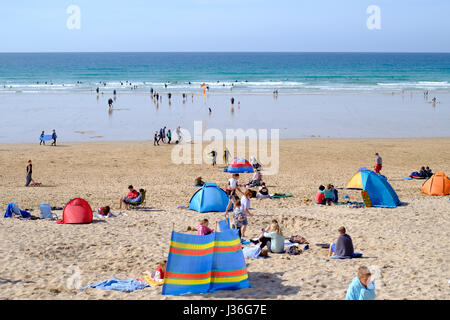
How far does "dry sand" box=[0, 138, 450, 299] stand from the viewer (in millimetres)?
8477

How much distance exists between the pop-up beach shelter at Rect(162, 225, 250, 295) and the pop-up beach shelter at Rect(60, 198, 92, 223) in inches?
220

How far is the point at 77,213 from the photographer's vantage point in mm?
12867

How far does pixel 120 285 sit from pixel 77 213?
496 centimetres

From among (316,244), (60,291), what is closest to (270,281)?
(316,244)

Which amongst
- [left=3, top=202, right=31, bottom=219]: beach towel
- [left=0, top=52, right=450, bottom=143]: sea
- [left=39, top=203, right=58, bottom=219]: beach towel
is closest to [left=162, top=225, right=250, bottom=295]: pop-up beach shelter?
[left=39, top=203, right=58, bottom=219]: beach towel

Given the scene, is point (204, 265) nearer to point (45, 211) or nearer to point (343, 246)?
point (343, 246)

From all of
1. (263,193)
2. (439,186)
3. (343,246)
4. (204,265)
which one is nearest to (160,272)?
(204,265)

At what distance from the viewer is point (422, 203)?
14.9m

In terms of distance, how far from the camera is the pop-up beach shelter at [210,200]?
14.3 meters

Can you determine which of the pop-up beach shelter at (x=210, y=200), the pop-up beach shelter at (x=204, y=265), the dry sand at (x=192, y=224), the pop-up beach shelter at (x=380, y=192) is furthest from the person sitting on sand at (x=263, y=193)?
the pop-up beach shelter at (x=204, y=265)

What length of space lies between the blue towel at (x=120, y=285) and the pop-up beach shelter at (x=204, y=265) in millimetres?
685

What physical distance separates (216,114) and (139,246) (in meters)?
28.0

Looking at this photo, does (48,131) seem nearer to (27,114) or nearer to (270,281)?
(27,114)

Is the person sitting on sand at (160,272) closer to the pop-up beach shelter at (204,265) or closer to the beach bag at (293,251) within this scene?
the pop-up beach shelter at (204,265)
